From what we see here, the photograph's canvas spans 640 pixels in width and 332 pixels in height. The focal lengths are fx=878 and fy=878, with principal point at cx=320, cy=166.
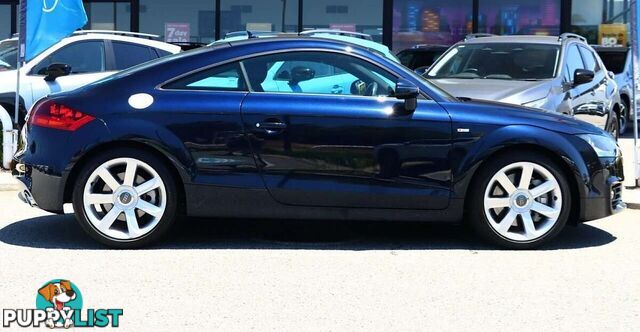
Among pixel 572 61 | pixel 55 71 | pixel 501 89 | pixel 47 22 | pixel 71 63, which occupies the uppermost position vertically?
pixel 47 22

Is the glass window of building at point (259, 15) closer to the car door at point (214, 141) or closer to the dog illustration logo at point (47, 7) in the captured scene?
the dog illustration logo at point (47, 7)

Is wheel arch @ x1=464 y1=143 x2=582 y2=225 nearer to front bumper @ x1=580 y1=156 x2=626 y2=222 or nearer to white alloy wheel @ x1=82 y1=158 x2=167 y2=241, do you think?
front bumper @ x1=580 y1=156 x2=626 y2=222

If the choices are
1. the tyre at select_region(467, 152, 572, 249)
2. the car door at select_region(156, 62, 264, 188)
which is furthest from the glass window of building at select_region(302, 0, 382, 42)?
the car door at select_region(156, 62, 264, 188)

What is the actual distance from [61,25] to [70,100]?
4894 millimetres

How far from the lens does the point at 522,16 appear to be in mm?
18781

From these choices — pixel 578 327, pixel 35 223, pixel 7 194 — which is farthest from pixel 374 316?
pixel 7 194

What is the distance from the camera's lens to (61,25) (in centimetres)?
1044

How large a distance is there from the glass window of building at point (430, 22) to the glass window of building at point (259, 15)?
7.50 ft

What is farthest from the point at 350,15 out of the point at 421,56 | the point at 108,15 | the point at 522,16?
the point at 108,15

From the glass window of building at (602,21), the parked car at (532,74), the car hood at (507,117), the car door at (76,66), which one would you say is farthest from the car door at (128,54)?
the glass window of building at (602,21)

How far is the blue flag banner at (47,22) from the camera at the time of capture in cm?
1030

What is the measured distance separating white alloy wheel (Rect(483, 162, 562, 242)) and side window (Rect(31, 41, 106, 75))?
22.7 ft

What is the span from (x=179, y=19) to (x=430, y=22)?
5.55 metres

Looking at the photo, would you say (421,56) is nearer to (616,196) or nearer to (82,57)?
(82,57)
